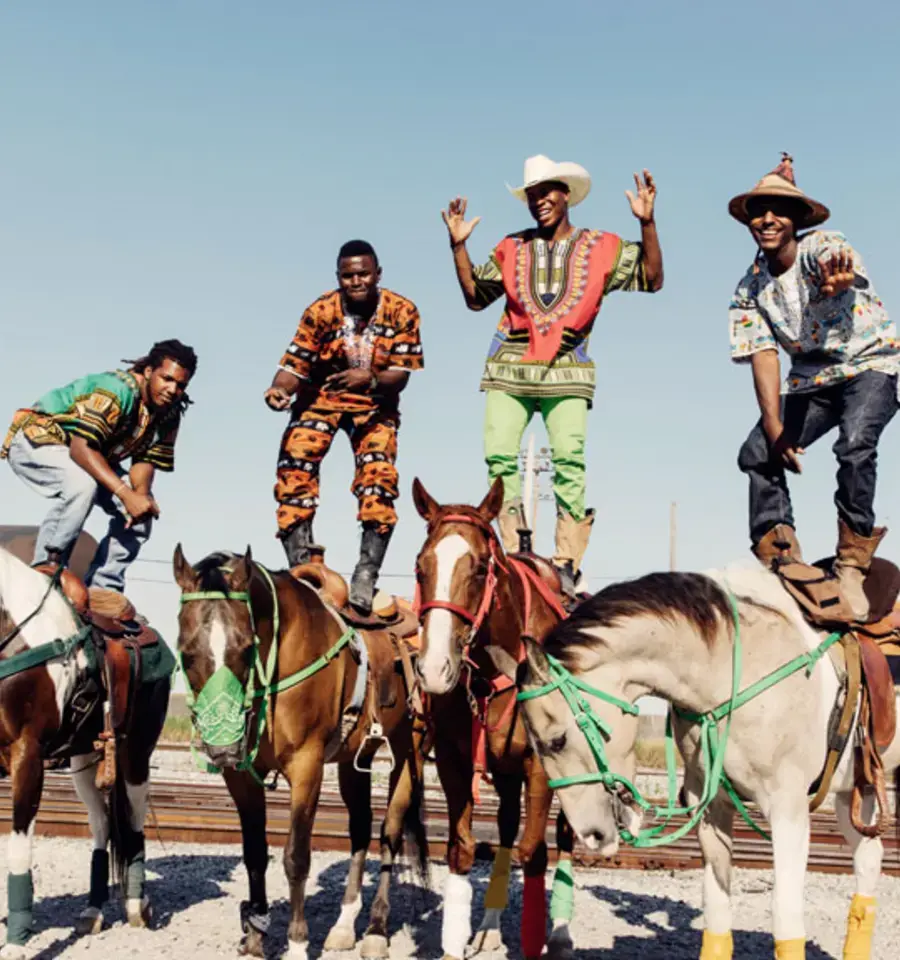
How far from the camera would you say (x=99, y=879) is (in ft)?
32.4

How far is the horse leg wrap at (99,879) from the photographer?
9.77 metres

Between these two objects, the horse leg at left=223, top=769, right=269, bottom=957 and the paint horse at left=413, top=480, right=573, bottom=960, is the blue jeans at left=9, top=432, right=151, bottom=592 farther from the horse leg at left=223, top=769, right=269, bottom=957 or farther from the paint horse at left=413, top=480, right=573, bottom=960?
the paint horse at left=413, top=480, right=573, bottom=960

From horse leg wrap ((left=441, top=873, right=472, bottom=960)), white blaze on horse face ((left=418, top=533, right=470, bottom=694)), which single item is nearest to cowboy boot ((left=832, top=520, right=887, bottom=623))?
white blaze on horse face ((left=418, top=533, right=470, bottom=694))

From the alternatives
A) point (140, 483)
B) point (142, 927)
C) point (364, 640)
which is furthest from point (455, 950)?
point (140, 483)

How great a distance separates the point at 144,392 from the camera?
398 inches

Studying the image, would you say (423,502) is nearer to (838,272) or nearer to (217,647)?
(217,647)

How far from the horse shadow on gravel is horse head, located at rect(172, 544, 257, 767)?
10.1 feet

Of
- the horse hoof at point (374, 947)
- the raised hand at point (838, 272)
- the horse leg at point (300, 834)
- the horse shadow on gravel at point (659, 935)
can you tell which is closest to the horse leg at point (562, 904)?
the horse shadow on gravel at point (659, 935)

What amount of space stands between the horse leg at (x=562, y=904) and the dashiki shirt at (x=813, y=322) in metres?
3.27

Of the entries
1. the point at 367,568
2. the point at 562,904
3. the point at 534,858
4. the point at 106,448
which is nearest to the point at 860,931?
the point at 534,858

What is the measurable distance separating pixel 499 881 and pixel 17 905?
3.11 meters

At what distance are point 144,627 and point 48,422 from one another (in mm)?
1732

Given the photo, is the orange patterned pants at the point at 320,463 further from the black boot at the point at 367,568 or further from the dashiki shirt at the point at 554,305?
the dashiki shirt at the point at 554,305

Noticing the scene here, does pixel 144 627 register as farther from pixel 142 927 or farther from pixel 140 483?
pixel 142 927
